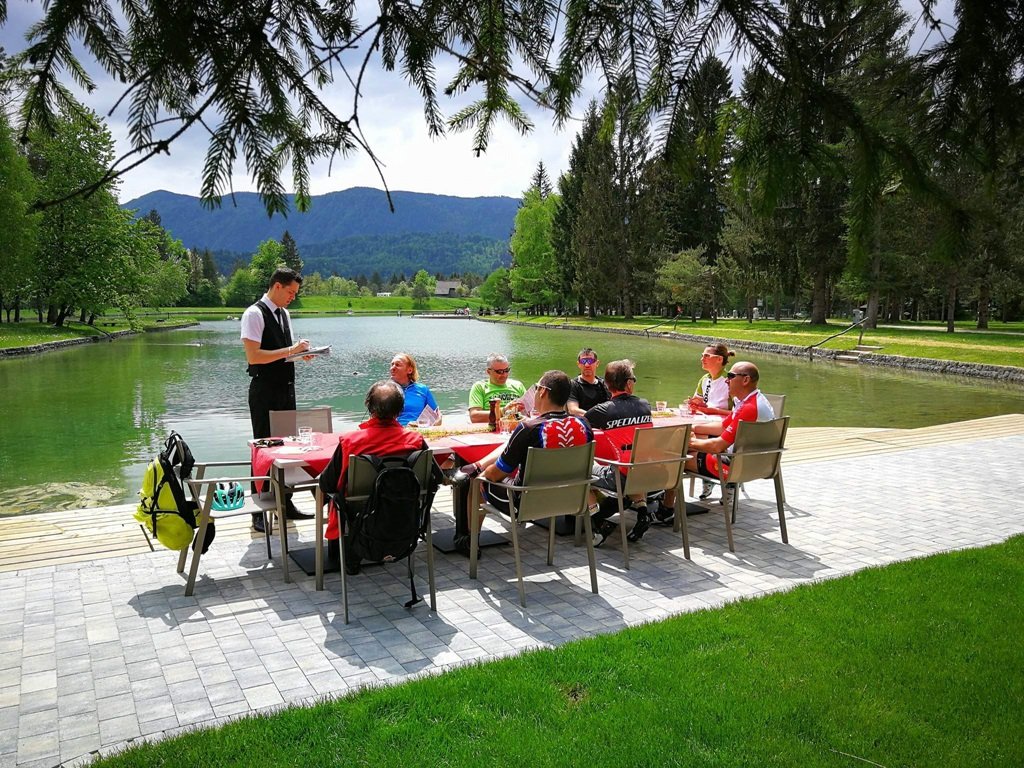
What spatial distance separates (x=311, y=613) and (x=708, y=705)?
2.28 meters

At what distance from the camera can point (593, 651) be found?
11.5ft

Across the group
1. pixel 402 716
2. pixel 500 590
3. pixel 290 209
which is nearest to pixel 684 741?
pixel 402 716

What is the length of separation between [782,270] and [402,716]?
3740 cm

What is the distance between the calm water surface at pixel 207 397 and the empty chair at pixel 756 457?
21.1 feet

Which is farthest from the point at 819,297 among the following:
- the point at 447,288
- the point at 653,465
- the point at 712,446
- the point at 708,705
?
the point at 447,288

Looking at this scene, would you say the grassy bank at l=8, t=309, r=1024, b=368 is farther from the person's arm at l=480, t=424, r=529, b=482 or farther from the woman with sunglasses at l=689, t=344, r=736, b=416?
the person's arm at l=480, t=424, r=529, b=482

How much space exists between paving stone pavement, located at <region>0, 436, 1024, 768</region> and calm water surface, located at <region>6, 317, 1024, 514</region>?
4179 millimetres

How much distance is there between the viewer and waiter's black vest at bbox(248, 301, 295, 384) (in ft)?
17.9

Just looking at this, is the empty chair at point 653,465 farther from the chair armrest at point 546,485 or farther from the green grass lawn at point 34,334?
the green grass lawn at point 34,334

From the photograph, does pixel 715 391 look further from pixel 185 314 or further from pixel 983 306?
pixel 185 314

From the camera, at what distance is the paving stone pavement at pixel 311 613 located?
10.3 ft

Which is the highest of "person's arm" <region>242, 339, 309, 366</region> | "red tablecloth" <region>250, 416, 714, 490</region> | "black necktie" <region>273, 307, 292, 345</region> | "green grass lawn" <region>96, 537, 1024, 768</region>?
"black necktie" <region>273, 307, 292, 345</region>

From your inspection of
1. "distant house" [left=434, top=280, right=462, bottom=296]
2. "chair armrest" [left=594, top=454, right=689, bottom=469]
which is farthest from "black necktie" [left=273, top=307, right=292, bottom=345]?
"distant house" [left=434, top=280, right=462, bottom=296]

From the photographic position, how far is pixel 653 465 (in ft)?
16.5
